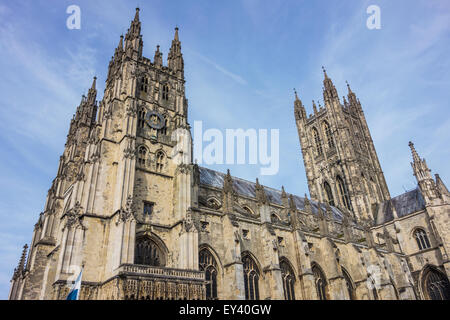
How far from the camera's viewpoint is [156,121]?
30500mm

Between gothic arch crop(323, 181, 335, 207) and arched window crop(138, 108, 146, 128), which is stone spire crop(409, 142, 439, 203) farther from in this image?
arched window crop(138, 108, 146, 128)

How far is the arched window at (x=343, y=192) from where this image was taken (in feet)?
177

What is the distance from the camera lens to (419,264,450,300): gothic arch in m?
39.2

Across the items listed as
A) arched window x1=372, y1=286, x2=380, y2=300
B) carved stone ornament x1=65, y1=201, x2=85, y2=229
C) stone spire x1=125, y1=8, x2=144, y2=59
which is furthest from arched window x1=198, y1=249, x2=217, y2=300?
stone spire x1=125, y1=8, x2=144, y2=59

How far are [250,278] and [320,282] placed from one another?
29.8 ft

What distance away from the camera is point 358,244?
123ft

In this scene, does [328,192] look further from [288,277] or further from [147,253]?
[147,253]

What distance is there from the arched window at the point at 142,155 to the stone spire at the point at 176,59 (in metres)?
11.1

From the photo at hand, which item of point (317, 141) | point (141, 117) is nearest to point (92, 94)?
point (141, 117)

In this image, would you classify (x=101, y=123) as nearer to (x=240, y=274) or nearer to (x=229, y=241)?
(x=229, y=241)

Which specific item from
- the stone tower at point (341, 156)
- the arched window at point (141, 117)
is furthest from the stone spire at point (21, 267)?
the stone tower at point (341, 156)

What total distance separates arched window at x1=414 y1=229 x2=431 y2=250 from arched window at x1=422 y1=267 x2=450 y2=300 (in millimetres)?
2818
